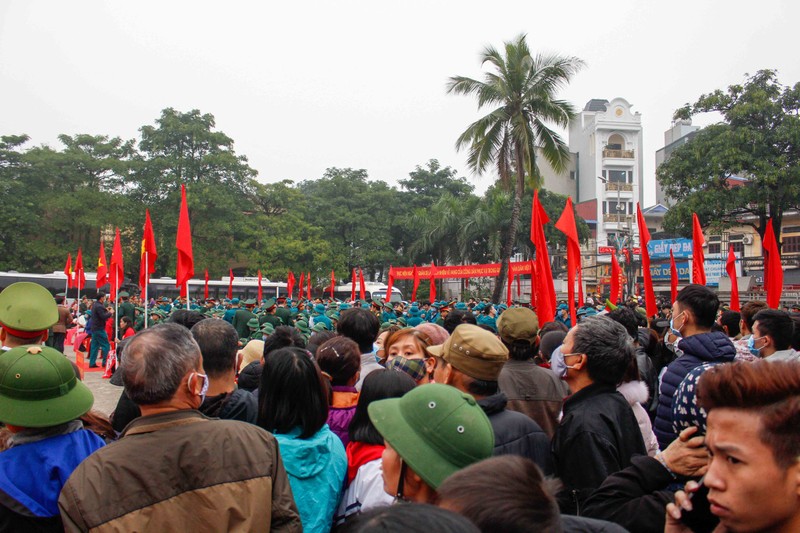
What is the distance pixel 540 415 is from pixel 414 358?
0.91 m

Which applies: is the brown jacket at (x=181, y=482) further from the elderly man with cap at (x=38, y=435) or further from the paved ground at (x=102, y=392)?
the paved ground at (x=102, y=392)

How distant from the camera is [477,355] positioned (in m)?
2.56

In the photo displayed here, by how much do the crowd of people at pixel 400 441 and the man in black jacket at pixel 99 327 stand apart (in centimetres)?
1063

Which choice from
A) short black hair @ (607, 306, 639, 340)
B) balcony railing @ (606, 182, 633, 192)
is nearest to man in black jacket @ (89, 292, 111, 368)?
short black hair @ (607, 306, 639, 340)

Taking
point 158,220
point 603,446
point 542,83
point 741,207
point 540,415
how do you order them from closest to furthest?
point 603,446 < point 540,415 < point 542,83 < point 741,207 < point 158,220

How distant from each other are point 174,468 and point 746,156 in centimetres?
2051

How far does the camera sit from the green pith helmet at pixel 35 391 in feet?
6.68

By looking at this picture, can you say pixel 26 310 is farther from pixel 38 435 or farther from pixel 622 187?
pixel 622 187

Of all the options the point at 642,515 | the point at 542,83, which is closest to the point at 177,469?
the point at 642,515

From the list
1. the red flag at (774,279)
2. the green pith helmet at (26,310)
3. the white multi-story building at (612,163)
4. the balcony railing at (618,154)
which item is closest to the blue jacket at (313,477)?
the green pith helmet at (26,310)

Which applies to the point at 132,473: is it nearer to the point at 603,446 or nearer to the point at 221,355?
the point at 221,355

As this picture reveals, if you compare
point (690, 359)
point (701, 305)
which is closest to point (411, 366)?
point (690, 359)

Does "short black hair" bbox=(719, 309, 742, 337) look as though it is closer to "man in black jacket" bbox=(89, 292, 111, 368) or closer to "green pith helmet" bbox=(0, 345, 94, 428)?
"green pith helmet" bbox=(0, 345, 94, 428)

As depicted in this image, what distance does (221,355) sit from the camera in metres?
3.09
